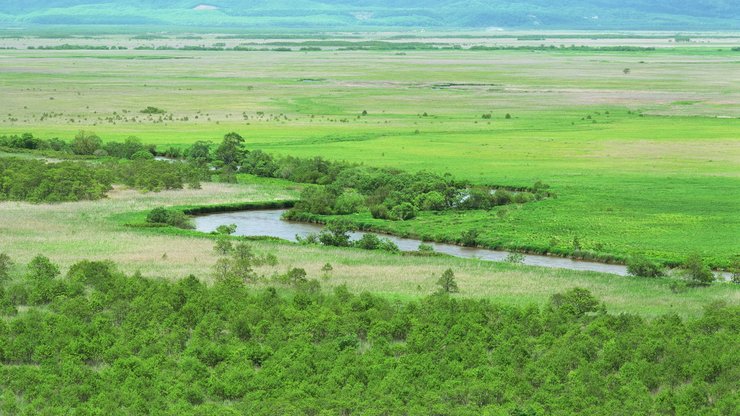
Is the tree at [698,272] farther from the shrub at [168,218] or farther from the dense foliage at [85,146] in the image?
the dense foliage at [85,146]

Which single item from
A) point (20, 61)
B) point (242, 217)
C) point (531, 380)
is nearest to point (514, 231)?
point (242, 217)

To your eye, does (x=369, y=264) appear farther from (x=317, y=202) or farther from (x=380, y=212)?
(x=317, y=202)

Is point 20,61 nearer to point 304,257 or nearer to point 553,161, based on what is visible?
point 553,161

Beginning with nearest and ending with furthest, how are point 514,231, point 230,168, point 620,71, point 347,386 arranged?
point 347,386, point 514,231, point 230,168, point 620,71

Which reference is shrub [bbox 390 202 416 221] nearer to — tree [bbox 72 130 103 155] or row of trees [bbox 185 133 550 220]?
row of trees [bbox 185 133 550 220]

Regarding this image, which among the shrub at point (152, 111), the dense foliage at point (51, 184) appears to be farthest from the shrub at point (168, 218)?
the shrub at point (152, 111)
